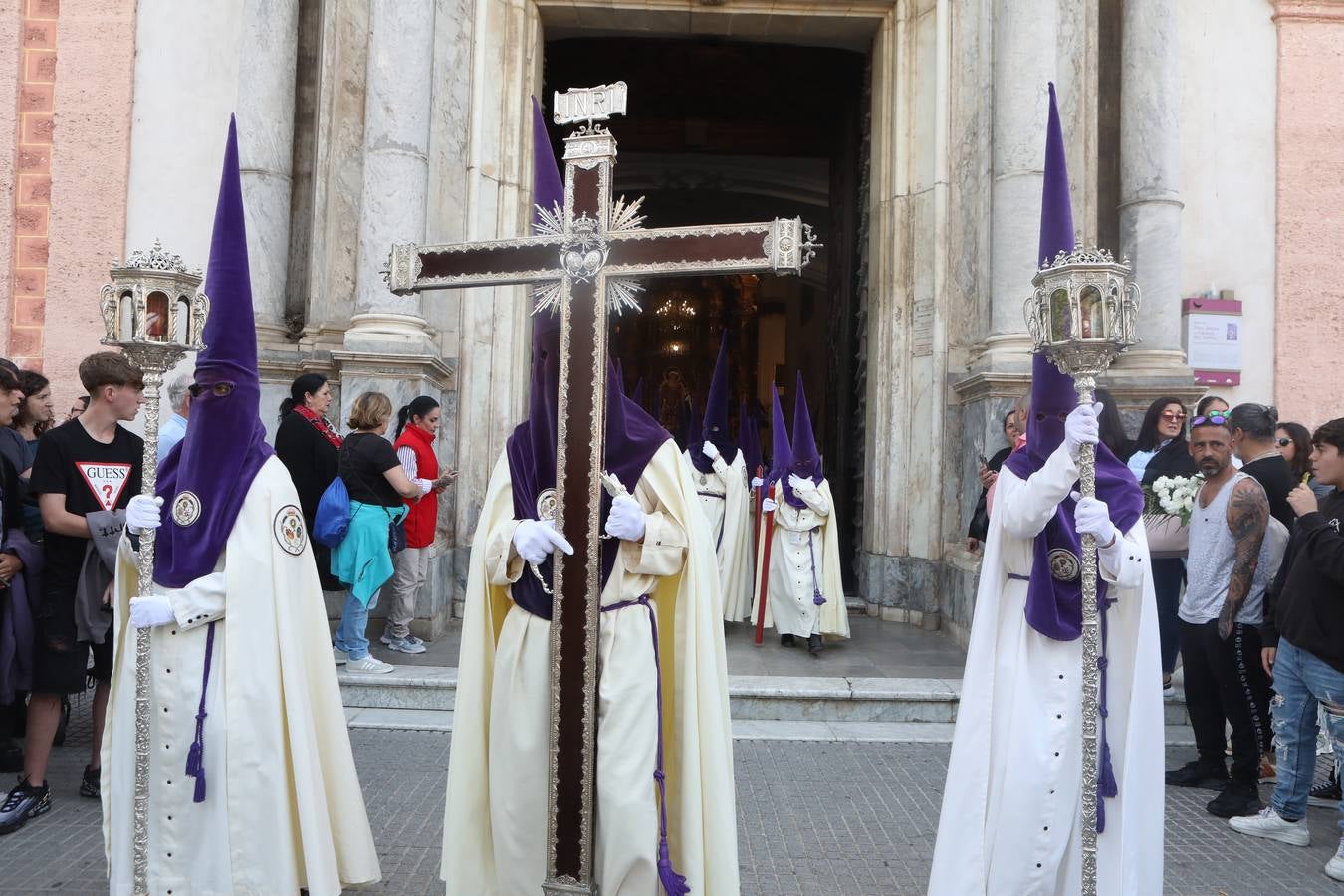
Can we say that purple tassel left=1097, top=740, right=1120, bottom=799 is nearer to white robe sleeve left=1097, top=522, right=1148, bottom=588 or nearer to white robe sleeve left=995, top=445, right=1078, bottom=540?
white robe sleeve left=1097, top=522, right=1148, bottom=588

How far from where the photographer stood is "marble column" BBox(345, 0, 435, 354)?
7.55 m

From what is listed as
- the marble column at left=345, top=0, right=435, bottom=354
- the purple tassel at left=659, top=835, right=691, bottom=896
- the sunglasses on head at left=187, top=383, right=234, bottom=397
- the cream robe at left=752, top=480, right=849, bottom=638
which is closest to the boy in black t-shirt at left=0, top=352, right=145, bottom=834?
the sunglasses on head at left=187, top=383, right=234, bottom=397

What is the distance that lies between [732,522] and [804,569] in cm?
137

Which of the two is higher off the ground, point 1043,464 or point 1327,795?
point 1043,464

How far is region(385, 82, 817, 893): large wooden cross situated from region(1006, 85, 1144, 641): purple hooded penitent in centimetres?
87

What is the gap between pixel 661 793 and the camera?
304cm

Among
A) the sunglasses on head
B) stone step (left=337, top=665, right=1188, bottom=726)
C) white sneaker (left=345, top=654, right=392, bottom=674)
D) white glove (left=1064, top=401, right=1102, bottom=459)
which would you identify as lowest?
stone step (left=337, top=665, right=1188, bottom=726)

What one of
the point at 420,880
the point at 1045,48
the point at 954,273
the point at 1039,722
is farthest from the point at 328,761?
the point at 1045,48

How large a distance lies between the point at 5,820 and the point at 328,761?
186cm

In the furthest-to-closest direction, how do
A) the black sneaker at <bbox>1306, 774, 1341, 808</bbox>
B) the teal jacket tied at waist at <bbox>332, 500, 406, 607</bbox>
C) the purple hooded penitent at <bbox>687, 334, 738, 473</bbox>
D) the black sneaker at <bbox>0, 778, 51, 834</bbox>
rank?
the purple hooded penitent at <bbox>687, 334, 738, 473</bbox>
the teal jacket tied at waist at <bbox>332, 500, 406, 607</bbox>
the black sneaker at <bbox>1306, 774, 1341, 808</bbox>
the black sneaker at <bbox>0, 778, 51, 834</bbox>

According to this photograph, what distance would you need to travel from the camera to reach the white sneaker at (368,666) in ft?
20.6

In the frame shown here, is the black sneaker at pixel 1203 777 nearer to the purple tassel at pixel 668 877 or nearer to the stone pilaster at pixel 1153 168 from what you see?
the purple tassel at pixel 668 877

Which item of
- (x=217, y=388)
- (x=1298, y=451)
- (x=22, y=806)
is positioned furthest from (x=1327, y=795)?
(x=22, y=806)

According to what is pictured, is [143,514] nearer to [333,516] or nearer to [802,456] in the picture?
[333,516]
